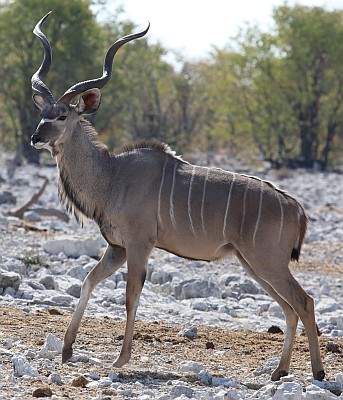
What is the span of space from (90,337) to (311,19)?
972 inches

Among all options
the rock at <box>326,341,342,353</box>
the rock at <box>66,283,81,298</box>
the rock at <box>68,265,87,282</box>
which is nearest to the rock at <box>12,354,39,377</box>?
the rock at <box>326,341,342,353</box>

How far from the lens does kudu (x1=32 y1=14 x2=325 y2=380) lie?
5.37 meters

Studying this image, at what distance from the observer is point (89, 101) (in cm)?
601

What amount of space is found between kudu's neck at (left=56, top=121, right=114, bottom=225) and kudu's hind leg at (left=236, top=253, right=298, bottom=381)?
95 cm

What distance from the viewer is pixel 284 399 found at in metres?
4.20

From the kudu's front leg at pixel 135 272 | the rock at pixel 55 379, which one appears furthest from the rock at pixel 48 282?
the rock at pixel 55 379

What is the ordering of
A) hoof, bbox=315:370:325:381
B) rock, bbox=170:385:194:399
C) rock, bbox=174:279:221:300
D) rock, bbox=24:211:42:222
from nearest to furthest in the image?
rock, bbox=170:385:194:399, hoof, bbox=315:370:325:381, rock, bbox=174:279:221:300, rock, bbox=24:211:42:222

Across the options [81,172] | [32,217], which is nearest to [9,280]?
[81,172]

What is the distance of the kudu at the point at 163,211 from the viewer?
211 inches

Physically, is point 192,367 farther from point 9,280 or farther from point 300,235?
point 9,280

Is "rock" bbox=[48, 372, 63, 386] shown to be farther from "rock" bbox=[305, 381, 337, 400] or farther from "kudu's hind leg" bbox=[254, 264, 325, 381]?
"kudu's hind leg" bbox=[254, 264, 325, 381]

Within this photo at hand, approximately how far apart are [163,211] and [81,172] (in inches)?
25.5

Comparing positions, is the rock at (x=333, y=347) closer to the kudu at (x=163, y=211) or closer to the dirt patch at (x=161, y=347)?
the dirt patch at (x=161, y=347)

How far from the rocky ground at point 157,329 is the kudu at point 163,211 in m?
0.26
